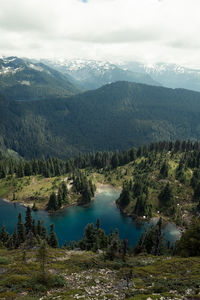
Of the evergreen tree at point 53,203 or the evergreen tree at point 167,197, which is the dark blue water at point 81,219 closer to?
the evergreen tree at point 53,203

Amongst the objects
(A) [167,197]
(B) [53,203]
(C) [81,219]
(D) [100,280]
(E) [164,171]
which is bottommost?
(C) [81,219]

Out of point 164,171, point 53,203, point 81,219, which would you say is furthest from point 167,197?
point 53,203

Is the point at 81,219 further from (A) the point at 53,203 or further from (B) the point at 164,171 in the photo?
(B) the point at 164,171

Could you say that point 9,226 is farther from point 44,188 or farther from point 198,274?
point 198,274

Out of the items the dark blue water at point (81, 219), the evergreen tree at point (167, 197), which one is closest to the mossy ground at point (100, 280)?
the dark blue water at point (81, 219)

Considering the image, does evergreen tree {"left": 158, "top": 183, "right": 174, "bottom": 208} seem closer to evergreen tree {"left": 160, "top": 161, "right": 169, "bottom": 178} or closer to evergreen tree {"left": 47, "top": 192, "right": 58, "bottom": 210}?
evergreen tree {"left": 160, "top": 161, "right": 169, "bottom": 178}
